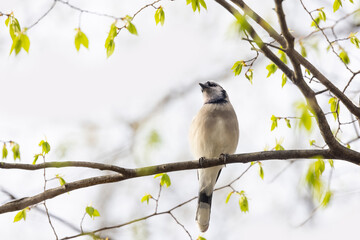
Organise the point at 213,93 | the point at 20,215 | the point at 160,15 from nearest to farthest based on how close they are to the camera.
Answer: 1. the point at 160,15
2. the point at 20,215
3. the point at 213,93

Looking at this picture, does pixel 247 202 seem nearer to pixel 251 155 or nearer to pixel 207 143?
pixel 251 155

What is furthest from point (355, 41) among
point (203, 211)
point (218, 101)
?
point (203, 211)

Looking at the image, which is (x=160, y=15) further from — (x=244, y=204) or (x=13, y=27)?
(x=244, y=204)

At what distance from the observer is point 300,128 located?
2.33 metres

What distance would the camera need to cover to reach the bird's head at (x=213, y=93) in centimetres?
491

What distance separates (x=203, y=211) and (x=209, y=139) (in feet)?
2.35

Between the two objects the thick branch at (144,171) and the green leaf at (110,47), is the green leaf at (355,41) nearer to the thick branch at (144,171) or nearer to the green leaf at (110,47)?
the thick branch at (144,171)

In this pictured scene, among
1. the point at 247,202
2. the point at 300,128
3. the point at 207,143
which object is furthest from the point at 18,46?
the point at 207,143

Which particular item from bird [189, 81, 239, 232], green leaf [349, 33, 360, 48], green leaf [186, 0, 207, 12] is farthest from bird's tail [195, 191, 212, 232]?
green leaf [186, 0, 207, 12]

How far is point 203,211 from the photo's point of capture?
14.8 ft

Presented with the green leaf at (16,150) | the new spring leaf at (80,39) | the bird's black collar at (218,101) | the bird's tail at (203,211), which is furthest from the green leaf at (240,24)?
the bird's tail at (203,211)

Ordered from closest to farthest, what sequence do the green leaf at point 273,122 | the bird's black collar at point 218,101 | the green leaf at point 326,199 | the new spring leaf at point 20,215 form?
the green leaf at point 326,199
the new spring leaf at point 20,215
the green leaf at point 273,122
the bird's black collar at point 218,101

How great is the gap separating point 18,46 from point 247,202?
2006 millimetres

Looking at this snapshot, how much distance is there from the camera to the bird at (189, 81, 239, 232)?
4.43 m
